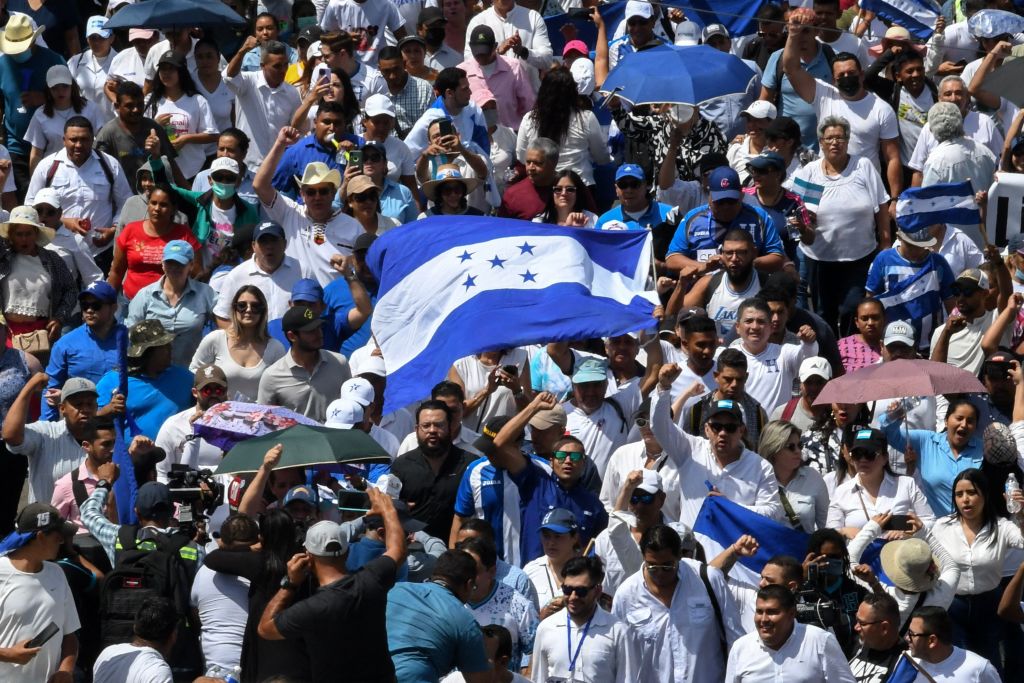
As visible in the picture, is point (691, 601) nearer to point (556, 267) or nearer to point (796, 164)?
point (556, 267)

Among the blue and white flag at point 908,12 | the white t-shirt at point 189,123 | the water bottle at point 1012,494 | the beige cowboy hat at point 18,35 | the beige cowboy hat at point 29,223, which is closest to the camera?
the water bottle at point 1012,494

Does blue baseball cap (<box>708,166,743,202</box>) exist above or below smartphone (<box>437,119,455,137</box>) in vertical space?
above

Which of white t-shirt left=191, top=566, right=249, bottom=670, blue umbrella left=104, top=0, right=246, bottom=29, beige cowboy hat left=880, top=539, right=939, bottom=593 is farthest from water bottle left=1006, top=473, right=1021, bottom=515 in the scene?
blue umbrella left=104, top=0, right=246, bottom=29

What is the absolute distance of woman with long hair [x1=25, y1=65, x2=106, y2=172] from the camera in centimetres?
1883

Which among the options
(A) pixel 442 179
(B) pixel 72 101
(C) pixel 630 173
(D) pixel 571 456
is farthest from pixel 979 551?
(B) pixel 72 101

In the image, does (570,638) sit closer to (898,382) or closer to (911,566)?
(911,566)

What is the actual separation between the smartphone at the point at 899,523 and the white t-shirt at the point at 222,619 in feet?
12.4

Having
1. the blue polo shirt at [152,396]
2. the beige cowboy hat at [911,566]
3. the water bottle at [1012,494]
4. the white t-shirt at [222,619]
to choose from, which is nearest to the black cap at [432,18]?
the blue polo shirt at [152,396]

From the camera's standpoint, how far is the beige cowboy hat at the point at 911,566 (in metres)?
13.0

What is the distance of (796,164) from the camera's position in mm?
18219

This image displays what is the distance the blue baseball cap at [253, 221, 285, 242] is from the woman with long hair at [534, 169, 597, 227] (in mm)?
2091

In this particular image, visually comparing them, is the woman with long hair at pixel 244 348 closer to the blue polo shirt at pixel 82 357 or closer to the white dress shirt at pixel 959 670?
the blue polo shirt at pixel 82 357

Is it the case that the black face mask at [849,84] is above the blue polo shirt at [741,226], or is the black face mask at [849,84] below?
below

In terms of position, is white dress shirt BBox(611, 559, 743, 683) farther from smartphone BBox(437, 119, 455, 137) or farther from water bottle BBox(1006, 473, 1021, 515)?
smartphone BBox(437, 119, 455, 137)
